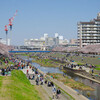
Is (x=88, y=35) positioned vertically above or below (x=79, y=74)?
above

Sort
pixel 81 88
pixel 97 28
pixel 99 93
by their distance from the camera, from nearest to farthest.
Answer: pixel 99 93 < pixel 81 88 < pixel 97 28

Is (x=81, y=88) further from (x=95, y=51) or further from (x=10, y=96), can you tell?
(x=95, y=51)

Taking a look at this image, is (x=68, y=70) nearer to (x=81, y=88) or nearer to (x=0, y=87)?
(x=81, y=88)

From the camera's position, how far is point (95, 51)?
11469 centimetres

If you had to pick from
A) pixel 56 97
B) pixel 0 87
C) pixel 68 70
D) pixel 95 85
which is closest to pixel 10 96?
pixel 0 87

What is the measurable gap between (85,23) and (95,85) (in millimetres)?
107085

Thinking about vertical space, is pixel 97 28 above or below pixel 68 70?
above

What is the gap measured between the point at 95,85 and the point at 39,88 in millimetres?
14720

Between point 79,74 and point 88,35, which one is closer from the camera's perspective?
point 79,74

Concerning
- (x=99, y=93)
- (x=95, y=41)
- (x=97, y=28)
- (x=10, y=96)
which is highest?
(x=97, y=28)

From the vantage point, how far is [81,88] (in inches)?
1598

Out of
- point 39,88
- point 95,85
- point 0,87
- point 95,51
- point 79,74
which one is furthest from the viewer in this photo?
point 95,51

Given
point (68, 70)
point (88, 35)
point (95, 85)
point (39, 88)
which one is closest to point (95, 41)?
point (88, 35)

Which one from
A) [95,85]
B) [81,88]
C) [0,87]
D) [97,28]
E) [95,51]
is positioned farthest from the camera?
[97,28]
